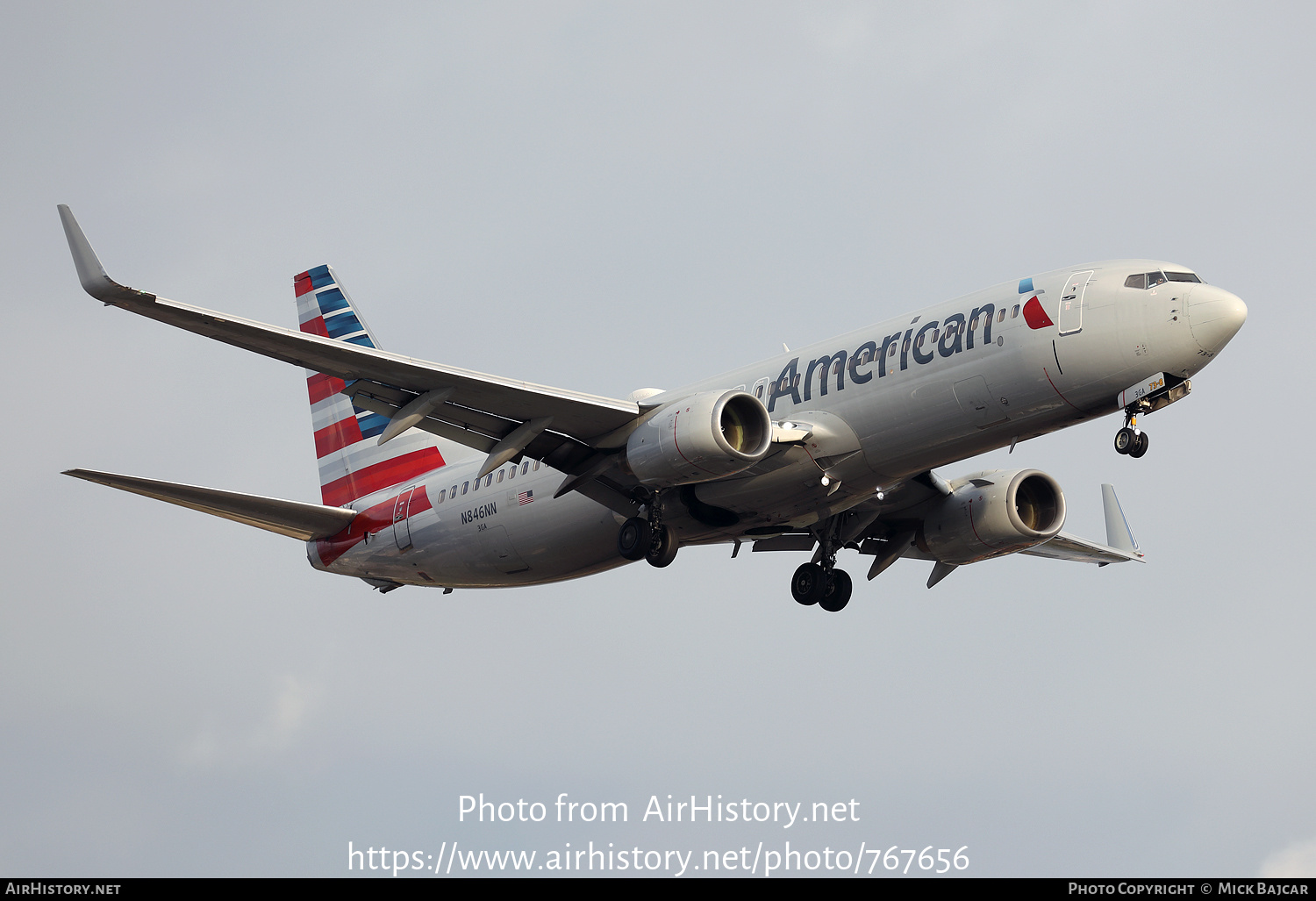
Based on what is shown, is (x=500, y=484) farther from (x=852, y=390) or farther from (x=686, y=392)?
(x=852, y=390)

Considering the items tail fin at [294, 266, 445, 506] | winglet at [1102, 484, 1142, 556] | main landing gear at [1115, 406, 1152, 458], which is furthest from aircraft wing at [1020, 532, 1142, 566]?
tail fin at [294, 266, 445, 506]

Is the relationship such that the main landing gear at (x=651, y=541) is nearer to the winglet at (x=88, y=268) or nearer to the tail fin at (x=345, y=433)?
the tail fin at (x=345, y=433)

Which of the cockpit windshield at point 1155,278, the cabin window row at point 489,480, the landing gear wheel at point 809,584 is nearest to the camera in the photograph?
the cockpit windshield at point 1155,278

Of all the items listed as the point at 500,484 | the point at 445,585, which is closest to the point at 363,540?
the point at 445,585

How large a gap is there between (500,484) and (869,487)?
8.78 metres

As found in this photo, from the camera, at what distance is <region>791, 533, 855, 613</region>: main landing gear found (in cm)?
3344

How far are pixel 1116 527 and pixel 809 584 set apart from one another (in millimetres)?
9558

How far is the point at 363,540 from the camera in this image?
35031mm

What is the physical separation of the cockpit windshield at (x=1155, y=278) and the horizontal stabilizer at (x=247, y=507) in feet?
63.3

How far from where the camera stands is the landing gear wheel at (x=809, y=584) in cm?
3347

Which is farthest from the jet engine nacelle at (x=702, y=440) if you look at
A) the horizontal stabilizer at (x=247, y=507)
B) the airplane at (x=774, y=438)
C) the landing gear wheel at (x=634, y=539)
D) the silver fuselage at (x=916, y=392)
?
the horizontal stabilizer at (x=247, y=507)

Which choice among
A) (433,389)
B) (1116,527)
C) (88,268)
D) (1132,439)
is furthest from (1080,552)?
(88,268)

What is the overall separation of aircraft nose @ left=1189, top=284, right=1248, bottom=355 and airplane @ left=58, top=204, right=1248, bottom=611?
36 millimetres

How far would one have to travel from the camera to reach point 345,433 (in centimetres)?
3934
